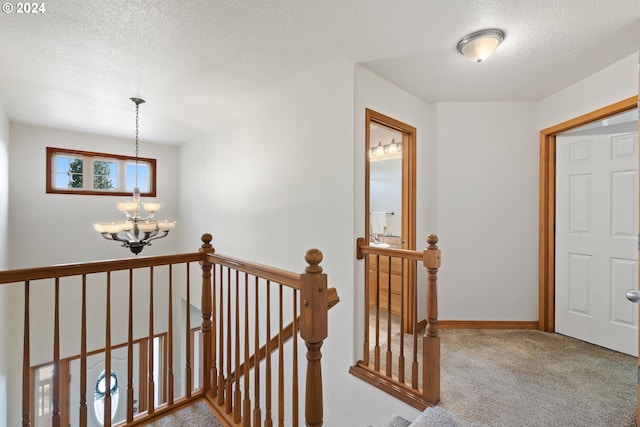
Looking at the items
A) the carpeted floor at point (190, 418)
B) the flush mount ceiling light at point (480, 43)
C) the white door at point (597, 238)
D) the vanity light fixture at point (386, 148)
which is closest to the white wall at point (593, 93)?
the white door at point (597, 238)

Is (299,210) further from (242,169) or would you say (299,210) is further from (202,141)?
(202,141)

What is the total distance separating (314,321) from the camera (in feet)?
3.96

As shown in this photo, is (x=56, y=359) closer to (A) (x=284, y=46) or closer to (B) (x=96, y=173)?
(A) (x=284, y=46)

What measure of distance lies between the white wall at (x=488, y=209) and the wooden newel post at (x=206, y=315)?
220 centimetres

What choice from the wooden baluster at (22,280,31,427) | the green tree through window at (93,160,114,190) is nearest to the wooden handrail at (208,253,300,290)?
the wooden baluster at (22,280,31,427)

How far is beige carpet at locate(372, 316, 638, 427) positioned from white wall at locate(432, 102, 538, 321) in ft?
1.26

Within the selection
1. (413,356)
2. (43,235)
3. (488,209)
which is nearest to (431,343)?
(413,356)

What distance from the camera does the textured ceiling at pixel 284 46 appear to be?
66.3 inches

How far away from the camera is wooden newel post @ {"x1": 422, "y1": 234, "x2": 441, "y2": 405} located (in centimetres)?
179

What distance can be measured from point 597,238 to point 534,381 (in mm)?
1417

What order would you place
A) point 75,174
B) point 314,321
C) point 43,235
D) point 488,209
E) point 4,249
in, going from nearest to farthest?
point 314,321, point 488,209, point 4,249, point 43,235, point 75,174

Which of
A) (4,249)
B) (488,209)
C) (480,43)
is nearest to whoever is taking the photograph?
(480,43)

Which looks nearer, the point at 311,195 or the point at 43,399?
the point at 311,195

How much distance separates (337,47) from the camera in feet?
6.75
